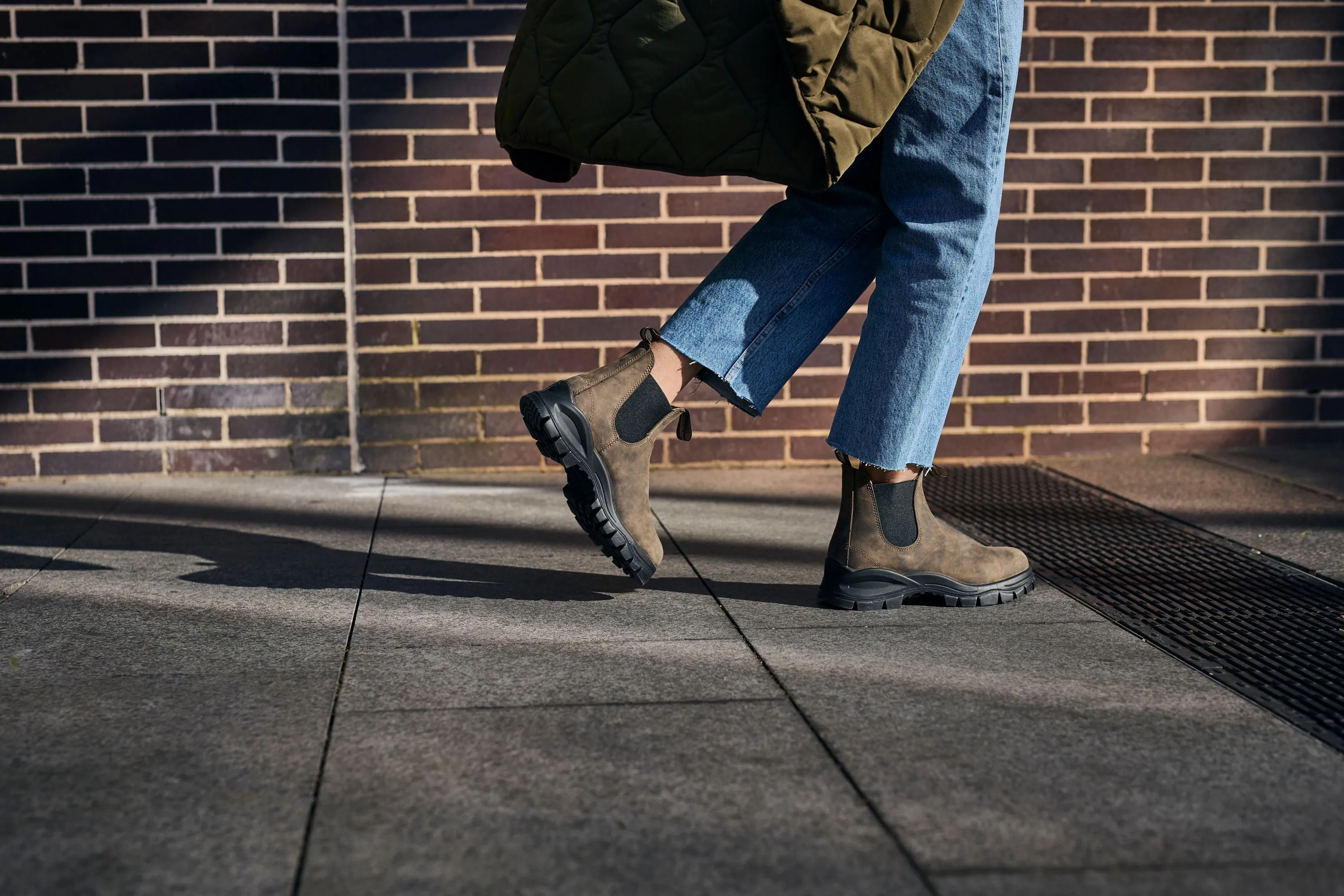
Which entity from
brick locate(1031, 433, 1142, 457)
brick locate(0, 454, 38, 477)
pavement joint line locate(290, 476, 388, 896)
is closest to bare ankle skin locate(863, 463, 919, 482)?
pavement joint line locate(290, 476, 388, 896)

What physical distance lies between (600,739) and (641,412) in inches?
28.4

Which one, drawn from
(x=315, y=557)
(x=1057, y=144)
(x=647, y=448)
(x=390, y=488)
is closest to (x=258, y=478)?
(x=390, y=488)

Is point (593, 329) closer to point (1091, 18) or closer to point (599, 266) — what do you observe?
point (599, 266)

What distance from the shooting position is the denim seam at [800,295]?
7.70ft

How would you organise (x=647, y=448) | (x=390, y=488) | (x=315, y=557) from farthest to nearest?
(x=390, y=488)
(x=315, y=557)
(x=647, y=448)

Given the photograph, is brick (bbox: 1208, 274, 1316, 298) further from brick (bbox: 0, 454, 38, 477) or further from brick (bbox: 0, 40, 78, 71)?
brick (bbox: 0, 454, 38, 477)

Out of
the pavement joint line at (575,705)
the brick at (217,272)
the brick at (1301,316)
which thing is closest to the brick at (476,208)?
the brick at (217,272)

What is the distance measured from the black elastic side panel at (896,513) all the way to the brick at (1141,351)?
188 centimetres

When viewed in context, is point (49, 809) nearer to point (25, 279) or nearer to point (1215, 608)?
point (1215, 608)

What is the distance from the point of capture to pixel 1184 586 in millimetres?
2584

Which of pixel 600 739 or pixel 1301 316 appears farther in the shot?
pixel 1301 316

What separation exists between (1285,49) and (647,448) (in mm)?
2741

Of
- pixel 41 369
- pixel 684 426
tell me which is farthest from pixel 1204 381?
pixel 41 369

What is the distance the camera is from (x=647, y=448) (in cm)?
233
